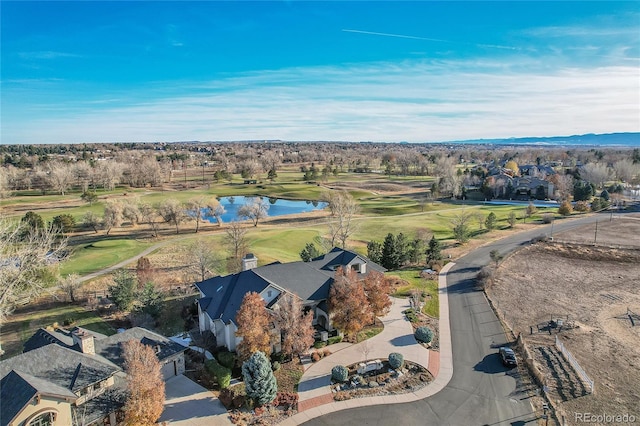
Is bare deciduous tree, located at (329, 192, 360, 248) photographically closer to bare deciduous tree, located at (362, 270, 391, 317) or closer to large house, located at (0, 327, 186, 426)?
bare deciduous tree, located at (362, 270, 391, 317)

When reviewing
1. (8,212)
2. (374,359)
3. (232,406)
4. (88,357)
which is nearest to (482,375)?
(374,359)

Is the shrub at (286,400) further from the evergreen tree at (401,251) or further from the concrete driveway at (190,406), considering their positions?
the evergreen tree at (401,251)

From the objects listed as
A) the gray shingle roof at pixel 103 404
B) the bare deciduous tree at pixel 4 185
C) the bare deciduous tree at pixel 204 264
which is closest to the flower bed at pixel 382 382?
the gray shingle roof at pixel 103 404

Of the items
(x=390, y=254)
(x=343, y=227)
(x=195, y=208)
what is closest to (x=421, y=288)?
(x=390, y=254)

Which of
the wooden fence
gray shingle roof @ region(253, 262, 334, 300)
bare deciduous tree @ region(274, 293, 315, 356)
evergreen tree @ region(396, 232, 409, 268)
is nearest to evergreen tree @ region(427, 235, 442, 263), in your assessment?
evergreen tree @ region(396, 232, 409, 268)

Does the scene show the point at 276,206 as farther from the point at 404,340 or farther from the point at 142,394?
the point at 142,394

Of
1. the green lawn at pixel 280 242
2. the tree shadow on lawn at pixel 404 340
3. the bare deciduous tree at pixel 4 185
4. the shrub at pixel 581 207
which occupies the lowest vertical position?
the tree shadow on lawn at pixel 404 340

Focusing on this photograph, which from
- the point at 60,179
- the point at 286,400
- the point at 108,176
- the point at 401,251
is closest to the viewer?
the point at 286,400
